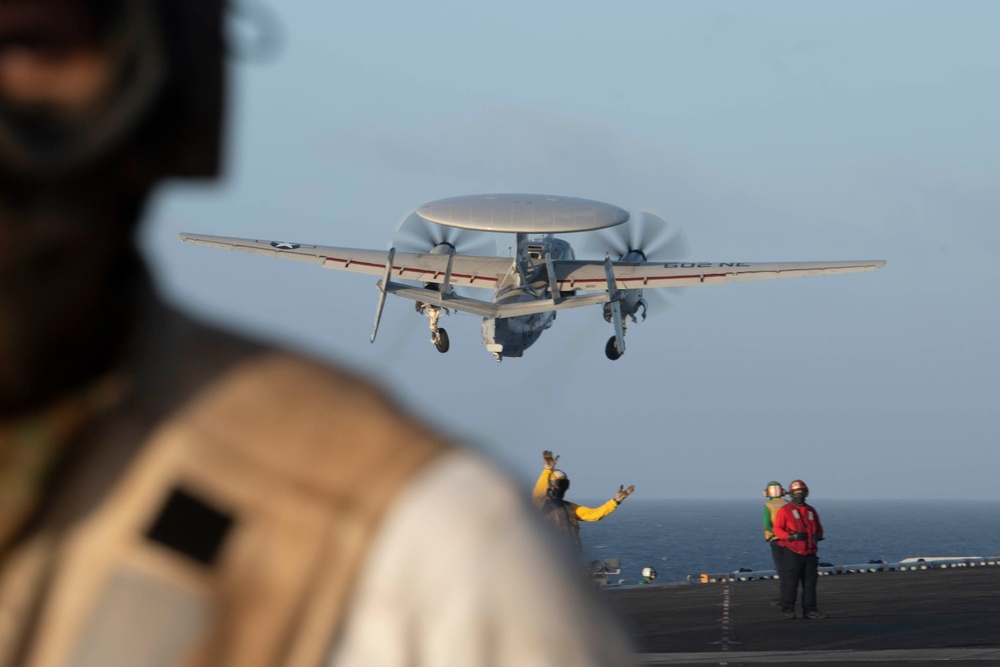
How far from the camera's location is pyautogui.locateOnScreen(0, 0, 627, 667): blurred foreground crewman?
2.84 feet

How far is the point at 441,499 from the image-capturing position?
0.90 m

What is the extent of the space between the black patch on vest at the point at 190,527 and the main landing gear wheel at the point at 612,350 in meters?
51.2

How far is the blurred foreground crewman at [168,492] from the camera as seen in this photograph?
87 centimetres

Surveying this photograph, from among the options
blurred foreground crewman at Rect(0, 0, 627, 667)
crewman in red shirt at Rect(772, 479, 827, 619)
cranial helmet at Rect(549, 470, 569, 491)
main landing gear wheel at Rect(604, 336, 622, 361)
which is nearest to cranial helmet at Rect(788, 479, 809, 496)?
crewman in red shirt at Rect(772, 479, 827, 619)

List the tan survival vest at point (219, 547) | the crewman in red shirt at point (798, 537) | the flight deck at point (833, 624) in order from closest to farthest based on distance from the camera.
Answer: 1. the tan survival vest at point (219, 547)
2. the flight deck at point (833, 624)
3. the crewman in red shirt at point (798, 537)

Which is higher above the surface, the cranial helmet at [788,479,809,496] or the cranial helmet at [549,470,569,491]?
the cranial helmet at [788,479,809,496]

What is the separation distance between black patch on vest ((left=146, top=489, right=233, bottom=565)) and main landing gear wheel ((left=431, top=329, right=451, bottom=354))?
51425mm

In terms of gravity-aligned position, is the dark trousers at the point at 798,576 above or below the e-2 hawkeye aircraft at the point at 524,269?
below

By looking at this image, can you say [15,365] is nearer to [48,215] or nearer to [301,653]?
[48,215]

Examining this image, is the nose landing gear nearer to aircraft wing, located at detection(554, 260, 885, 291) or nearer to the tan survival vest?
aircraft wing, located at detection(554, 260, 885, 291)

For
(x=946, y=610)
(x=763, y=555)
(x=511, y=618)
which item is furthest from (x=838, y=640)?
(x=763, y=555)

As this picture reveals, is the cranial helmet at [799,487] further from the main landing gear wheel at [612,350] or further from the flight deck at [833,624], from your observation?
the main landing gear wheel at [612,350]

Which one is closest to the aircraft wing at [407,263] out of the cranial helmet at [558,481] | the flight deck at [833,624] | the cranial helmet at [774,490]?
the flight deck at [833,624]

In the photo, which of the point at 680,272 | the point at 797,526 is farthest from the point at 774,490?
the point at 680,272
